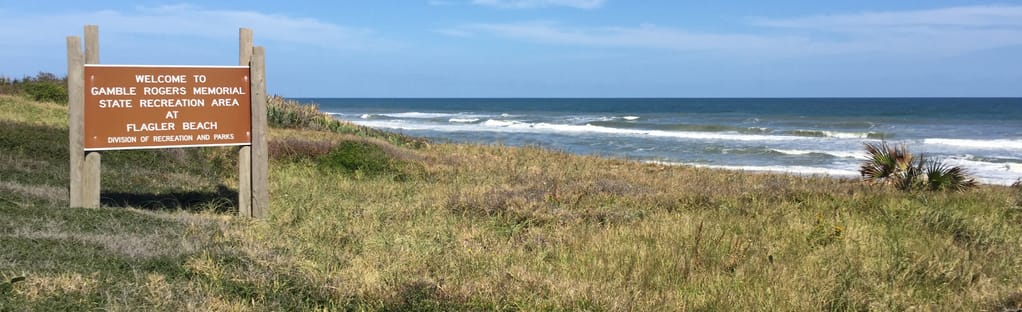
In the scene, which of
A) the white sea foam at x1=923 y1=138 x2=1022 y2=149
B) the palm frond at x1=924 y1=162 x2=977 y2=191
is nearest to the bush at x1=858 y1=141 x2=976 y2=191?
the palm frond at x1=924 y1=162 x2=977 y2=191

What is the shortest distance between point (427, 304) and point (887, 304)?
3.10 metres

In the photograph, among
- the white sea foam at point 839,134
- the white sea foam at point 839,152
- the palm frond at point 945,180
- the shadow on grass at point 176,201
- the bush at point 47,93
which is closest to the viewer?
the shadow on grass at point 176,201

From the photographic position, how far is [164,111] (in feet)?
30.3

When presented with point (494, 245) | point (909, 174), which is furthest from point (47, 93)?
point (909, 174)

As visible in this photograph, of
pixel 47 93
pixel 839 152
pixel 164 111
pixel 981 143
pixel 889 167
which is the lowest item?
pixel 839 152

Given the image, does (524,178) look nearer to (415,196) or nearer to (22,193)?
(415,196)

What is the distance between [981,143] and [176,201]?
41427 millimetres

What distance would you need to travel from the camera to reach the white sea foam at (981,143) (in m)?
39.5

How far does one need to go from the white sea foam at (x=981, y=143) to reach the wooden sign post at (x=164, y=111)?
38.3 metres

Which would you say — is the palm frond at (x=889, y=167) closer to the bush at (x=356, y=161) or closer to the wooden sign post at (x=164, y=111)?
the bush at (x=356, y=161)

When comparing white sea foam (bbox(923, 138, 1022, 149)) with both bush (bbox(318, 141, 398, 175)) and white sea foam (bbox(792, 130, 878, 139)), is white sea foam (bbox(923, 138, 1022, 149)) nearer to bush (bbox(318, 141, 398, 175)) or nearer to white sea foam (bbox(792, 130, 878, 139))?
white sea foam (bbox(792, 130, 878, 139))

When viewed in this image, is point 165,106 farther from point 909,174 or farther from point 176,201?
point 909,174

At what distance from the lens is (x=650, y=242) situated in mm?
7586

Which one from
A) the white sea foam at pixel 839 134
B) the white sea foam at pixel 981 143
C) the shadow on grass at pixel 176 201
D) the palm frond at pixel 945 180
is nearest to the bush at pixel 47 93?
the shadow on grass at pixel 176 201
